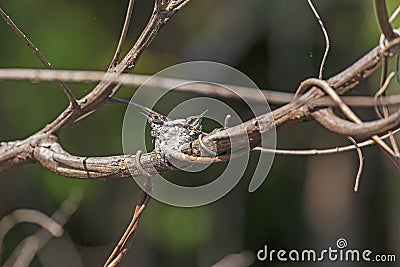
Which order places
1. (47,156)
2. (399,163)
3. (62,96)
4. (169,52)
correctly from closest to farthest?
1. (399,163)
2. (47,156)
3. (62,96)
4. (169,52)

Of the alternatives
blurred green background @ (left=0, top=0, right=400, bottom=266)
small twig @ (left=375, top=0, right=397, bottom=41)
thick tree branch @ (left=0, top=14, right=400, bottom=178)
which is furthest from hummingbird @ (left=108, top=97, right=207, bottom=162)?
blurred green background @ (left=0, top=0, right=400, bottom=266)

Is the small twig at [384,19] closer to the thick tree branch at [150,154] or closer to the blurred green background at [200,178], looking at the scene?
the thick tree branch at [150,154]

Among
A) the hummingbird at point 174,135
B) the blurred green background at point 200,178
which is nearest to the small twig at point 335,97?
the hummingbird at point 174,135

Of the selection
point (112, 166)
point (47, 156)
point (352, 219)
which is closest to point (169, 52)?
point (352, 219)

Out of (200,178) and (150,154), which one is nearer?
(150,154)

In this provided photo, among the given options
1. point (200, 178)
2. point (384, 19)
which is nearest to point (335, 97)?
point (384, 19)

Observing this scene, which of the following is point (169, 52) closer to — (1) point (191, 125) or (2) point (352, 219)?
(2) point (352, 219)

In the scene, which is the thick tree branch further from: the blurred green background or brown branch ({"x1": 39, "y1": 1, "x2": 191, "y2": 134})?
the blurred green background

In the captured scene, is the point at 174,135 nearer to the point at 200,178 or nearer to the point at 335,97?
the point at 335,97
